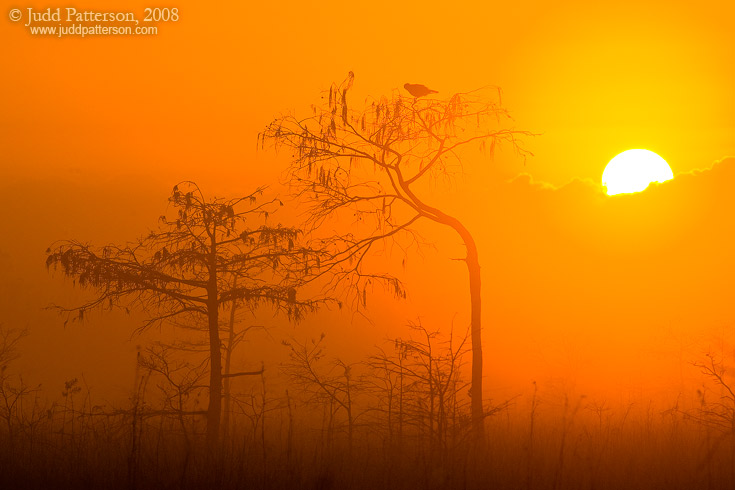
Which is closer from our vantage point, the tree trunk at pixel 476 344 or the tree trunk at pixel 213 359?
the tree trunk at pixel 476 344

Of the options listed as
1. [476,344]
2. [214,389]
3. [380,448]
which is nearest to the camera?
[380,448]

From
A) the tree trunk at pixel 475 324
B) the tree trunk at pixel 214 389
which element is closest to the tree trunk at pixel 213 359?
the tree trunk at pixel 214 389

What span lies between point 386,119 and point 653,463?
290 inches

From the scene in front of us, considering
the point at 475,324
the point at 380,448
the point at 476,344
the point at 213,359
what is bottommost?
the point at 380,448

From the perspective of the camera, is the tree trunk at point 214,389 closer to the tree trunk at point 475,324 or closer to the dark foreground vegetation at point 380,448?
the dark foreground vegetation at point 380,448

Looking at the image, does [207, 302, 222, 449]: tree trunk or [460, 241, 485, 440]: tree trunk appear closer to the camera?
[460, 241, 485, 440]: tree trunk

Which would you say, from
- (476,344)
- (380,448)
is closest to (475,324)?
(476,344)

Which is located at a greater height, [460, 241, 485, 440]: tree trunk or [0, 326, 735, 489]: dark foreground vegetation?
[460, 241, 485, 440]: tree trunk

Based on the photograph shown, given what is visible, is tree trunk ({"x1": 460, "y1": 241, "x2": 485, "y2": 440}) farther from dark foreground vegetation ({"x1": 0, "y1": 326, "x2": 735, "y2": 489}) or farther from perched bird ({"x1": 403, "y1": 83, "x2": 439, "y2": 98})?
perched bird ({"x1": 403, "y1": 83, "x2": 439, "y2": 98})

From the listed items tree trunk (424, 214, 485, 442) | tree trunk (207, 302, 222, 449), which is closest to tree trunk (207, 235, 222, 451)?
tree trunk (207, 302, 222, 449)

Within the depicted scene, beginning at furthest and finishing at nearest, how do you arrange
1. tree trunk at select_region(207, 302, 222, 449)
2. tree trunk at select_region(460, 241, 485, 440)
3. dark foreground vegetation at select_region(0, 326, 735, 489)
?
tree trunk at select_region(207, 302, 222, 449)
tree trunk at select_region(460, 241, 485, 440)
dark foreground vegetation at select_region(0, 326, 735, 489)

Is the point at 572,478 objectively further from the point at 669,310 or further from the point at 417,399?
the point at 669,310

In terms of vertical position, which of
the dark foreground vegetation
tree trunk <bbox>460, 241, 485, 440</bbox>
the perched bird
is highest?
the perched bird

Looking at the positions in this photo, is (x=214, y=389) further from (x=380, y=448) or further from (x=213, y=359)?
(x=380, y=448)
